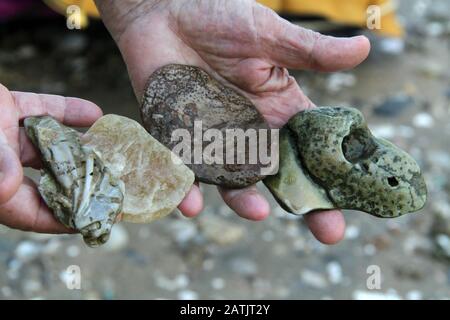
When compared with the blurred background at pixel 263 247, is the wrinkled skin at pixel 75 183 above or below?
above

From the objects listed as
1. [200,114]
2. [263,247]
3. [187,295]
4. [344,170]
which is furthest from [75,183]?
[263,247]

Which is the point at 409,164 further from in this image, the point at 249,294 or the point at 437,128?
the point at 437,128

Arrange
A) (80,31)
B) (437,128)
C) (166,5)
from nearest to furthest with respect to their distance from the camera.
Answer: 1. (166,5)
2. (437,128)
3. (80,31)

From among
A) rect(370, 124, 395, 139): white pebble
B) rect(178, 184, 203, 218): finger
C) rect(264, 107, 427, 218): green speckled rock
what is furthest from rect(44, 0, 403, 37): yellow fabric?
rect(178, 184, 203, 218): finger

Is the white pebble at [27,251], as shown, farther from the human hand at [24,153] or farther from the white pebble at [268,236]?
the white pebble at [268,236]

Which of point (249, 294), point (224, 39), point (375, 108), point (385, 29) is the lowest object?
Answer: point (249, 294)

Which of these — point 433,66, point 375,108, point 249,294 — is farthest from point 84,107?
point 433,66

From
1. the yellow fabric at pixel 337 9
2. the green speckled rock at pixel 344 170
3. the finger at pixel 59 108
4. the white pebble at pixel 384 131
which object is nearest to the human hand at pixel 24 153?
the finger at pixel 59 108
